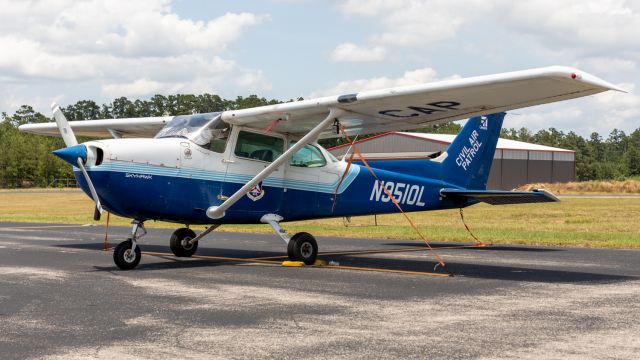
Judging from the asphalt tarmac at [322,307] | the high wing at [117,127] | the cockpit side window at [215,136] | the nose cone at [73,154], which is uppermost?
the high wing at [117,127]

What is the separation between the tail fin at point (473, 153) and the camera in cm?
1541

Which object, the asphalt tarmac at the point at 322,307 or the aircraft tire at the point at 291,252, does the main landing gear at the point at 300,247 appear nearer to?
the aircraft tire at the point at 291,252

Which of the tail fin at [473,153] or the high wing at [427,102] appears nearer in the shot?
the high wing at [427,102]

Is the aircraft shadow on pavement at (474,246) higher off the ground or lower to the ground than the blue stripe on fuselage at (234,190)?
lower

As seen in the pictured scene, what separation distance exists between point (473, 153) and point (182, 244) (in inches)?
255

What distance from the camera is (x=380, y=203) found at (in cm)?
1391

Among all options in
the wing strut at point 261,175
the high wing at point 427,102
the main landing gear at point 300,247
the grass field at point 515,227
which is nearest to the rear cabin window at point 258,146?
the high wing at point 427,102

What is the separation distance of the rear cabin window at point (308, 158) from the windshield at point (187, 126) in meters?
1.65

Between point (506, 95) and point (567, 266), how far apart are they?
3.32 metres

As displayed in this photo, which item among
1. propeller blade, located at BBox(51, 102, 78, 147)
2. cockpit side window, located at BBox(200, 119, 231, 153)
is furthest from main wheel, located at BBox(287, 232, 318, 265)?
propeller blade, located at BBox(51, 102, 78, 147)

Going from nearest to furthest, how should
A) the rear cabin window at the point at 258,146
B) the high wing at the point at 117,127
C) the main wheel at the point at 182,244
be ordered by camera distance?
the rear cabin window at the point at 258,146, the main wheel at the point at 182,244, the high wing at the point at 117,127

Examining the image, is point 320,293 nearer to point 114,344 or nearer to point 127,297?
point 127,297

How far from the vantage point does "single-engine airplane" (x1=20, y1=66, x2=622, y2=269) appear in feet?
35.2

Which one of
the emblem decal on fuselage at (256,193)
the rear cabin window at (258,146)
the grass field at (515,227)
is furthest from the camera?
the grass field at (515,227)
